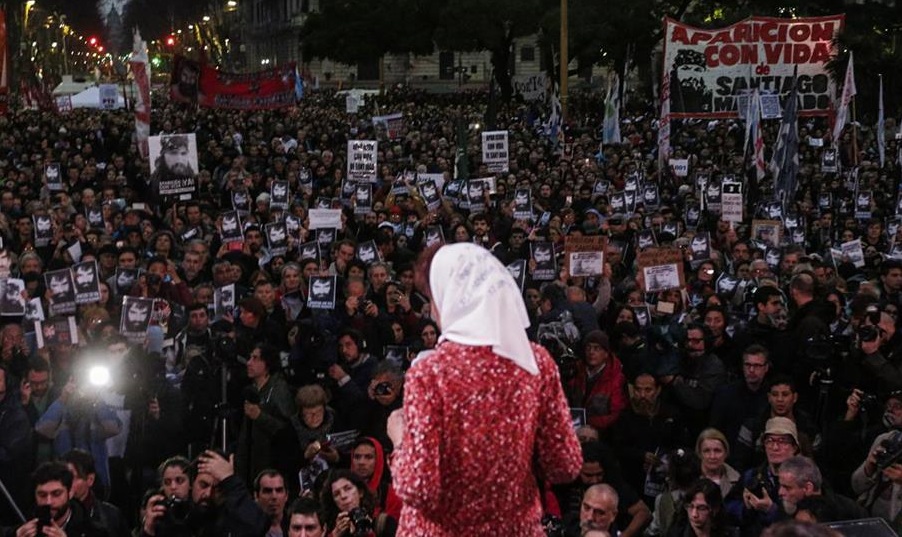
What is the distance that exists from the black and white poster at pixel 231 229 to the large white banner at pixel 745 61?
34.8ft

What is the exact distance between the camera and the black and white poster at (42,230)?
44.3 feet

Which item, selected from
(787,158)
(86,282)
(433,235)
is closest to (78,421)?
(86,282)

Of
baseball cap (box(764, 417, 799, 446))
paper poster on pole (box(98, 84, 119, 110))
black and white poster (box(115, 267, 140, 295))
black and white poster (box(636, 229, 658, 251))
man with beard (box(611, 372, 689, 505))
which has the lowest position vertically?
man with beard (box(611, 372, 689, 505))

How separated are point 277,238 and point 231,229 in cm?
47

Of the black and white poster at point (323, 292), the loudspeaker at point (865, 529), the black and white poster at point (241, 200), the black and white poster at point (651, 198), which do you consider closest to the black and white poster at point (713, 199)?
the black and white poster at point (651, 198)

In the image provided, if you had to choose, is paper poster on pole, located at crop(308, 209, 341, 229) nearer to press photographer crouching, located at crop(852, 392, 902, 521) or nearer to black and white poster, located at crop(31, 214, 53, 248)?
black and white poster, located at crop(31, 214, 53, 248)

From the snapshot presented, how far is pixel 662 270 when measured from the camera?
1081cm

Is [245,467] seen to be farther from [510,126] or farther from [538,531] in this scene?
[510,126]

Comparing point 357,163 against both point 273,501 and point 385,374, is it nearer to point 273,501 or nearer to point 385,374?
point 385,374

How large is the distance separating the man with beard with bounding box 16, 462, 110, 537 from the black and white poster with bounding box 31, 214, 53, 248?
783 cm

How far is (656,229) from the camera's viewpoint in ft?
49.7

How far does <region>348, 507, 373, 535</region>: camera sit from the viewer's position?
513 centimetres

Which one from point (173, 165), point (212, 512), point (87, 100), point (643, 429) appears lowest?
point (643, 429)

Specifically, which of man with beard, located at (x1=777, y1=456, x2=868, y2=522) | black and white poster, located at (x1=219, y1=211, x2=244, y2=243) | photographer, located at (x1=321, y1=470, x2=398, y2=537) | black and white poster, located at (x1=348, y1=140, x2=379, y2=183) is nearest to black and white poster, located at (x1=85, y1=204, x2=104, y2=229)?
black and white poster, located at (x1=219, y1=211, x2=244, y2=243)
